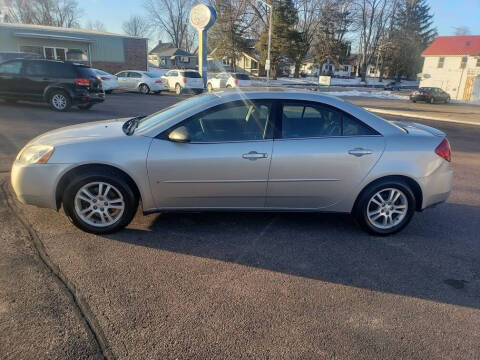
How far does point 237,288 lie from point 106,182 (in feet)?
5.63

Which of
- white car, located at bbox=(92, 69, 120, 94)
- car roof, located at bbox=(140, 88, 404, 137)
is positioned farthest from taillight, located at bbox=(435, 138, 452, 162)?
white car, located at bbox=(92, 69, 120, 94)

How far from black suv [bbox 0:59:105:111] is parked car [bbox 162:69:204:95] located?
12.1 meters

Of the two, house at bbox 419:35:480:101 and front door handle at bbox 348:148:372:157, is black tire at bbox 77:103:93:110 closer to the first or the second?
front door handle at bbox 348:148:372:157

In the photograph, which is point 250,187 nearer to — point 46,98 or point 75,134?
point 75,134

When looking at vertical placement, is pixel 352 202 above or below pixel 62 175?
below

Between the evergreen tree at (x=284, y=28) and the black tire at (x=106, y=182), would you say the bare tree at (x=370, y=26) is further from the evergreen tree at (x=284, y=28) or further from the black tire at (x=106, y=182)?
the black tire at (x=106, y=182)

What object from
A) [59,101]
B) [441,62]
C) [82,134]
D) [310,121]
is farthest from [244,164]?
[441,62]

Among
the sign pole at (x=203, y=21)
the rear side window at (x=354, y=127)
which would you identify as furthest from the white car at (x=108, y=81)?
the rear side window at (x=354, y=127)

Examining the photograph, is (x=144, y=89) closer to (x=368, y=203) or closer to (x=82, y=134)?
(x=82, y=134)

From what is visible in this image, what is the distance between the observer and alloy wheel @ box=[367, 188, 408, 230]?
4.02 m

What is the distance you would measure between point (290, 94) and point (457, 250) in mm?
2432

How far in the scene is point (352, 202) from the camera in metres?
4.01

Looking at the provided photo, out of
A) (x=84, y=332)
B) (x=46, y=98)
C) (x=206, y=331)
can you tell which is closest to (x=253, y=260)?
(x=206, y=331)

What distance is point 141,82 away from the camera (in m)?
23.7
